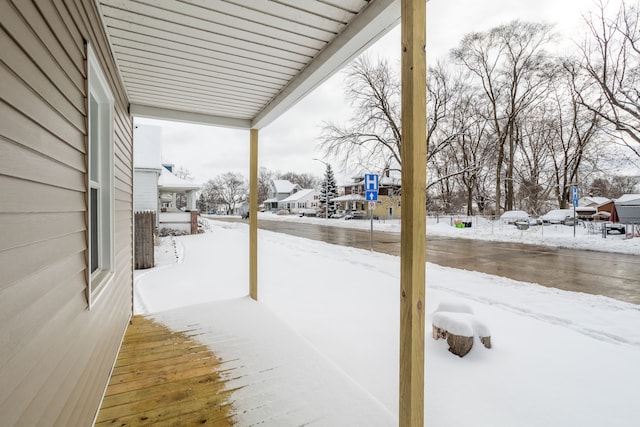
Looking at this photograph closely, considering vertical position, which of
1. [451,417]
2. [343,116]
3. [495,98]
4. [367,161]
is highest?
[495,98]

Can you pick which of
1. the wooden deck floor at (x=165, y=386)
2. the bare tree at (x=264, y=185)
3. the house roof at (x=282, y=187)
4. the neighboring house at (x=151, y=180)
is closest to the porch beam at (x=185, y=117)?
the wooden deck floor at (x=165, y=386)

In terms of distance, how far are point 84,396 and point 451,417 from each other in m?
2.29

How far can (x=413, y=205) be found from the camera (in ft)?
4.92

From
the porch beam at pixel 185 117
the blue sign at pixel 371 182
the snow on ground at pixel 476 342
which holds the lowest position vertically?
the snow on ground at pixel 476 342

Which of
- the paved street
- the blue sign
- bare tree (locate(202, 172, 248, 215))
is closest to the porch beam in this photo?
the blue sign

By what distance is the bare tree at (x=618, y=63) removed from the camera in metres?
13.6

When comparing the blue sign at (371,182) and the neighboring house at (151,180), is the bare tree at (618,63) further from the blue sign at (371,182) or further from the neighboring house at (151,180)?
the neighboring house at (151,180)

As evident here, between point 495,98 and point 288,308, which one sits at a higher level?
point 495,98

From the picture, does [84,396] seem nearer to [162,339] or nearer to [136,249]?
[162,339]

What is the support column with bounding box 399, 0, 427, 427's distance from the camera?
1502mm

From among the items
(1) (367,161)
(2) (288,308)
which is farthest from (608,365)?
(1) (367,161)

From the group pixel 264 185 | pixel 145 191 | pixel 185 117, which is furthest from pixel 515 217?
pixel 264 185

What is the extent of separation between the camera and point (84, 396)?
1687mm

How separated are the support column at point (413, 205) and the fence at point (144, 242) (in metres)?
7.20
